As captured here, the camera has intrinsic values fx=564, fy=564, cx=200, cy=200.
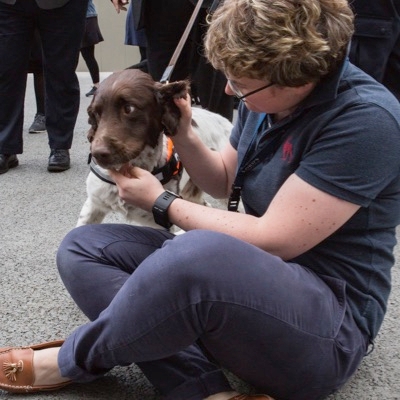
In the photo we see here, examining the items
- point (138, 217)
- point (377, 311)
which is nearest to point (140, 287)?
point (377, 311)

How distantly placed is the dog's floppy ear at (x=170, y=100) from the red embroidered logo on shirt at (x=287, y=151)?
438 mm

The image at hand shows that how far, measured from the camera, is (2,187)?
3100 millimetres

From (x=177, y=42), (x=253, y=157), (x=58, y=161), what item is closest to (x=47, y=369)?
(x=253, y=157)

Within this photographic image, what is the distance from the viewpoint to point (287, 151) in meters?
1.27

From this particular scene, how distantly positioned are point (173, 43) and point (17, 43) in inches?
35.6

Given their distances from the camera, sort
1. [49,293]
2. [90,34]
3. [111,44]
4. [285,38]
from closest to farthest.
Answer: [285,38]
[49,293]
[90,34]
[111,44]

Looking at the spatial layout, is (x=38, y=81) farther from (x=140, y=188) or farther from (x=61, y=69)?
(x=140, y=188)

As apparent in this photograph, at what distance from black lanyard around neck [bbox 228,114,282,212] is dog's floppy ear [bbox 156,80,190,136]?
0.28 meters

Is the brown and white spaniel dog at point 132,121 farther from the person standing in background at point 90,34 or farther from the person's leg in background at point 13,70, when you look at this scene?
the person standing in background at point 90,34

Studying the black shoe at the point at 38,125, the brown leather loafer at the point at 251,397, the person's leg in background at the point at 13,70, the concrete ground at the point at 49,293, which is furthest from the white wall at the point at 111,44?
the brown leather loafer at the point at 251,397

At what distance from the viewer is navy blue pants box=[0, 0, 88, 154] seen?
3.05 metres

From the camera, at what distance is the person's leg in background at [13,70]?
3.02m

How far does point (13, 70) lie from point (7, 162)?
0.56 metres

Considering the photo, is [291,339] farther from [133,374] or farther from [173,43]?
[173,43]
